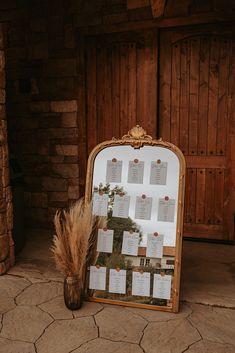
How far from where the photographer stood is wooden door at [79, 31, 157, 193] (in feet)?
11.5

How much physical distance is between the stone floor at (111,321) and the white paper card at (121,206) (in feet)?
2.08

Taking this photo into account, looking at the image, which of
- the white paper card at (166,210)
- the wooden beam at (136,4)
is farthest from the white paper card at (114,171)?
the wooden beam at (136,4)

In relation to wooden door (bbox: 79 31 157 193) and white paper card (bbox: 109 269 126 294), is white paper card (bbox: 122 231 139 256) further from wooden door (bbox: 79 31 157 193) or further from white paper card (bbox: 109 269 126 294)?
wooden door (bbox: 79 31 157 193)

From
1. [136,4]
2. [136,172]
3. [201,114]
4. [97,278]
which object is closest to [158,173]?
[136,172]

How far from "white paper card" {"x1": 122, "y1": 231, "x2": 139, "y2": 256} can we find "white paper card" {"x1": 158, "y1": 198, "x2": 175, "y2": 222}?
0.71 ft

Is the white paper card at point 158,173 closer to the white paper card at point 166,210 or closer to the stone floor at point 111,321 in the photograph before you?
the white paper card at point 166,210

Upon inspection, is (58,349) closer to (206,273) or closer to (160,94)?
(206,273)

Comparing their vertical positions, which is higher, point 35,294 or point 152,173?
point 152,173

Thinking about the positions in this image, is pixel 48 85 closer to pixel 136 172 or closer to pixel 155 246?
pixel 136 172

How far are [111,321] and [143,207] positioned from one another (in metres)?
0.75

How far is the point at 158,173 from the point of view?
2.19 meters

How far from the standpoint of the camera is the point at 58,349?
1.76 metres

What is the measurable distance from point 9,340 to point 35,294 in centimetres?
54

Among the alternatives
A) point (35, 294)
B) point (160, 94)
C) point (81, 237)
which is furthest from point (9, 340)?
point (160, 94)
